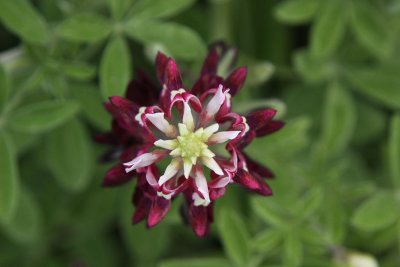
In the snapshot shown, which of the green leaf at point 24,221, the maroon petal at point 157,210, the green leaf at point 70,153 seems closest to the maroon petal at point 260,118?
the maroon petal at point 157,210

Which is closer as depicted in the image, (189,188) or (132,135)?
(189,188)

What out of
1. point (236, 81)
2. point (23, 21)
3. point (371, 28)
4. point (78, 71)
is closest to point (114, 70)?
point (78, 71)

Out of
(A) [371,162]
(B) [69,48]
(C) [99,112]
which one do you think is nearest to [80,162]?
(C) [99,112]

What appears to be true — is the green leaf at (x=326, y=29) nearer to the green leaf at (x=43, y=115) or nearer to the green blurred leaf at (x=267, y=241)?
the green blurred leaf at (x=267, y=241)

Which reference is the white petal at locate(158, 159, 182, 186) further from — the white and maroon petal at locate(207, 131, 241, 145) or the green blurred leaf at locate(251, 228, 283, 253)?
the green blurred leaf at locate(251, 228, 283, 253)

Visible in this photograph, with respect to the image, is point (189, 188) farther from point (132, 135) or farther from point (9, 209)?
point (9, 209)

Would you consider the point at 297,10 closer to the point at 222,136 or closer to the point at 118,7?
the point at 118,7
